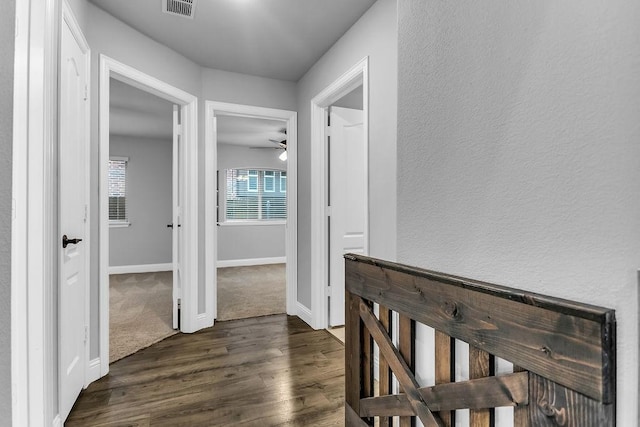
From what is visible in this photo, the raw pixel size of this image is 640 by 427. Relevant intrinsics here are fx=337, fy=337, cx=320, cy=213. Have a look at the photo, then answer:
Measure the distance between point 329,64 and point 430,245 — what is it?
2271 mm

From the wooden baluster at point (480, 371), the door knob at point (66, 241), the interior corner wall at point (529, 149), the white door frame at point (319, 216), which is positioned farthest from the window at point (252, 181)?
the wooden baluster at point (480, 371)

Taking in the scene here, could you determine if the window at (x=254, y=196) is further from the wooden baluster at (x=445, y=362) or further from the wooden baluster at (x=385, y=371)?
the wooden baluster at (x=445, y=362)

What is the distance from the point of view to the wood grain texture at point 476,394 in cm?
79

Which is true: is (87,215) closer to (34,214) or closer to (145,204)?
(34,214)

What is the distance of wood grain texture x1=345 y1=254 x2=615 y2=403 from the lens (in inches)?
25.5

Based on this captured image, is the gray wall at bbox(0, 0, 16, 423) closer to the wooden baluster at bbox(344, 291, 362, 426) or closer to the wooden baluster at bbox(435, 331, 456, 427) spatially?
the wooden baluster at bbox(344, 291, 362, 426)

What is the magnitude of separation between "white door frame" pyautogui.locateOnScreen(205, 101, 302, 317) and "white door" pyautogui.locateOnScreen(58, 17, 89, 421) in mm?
1149

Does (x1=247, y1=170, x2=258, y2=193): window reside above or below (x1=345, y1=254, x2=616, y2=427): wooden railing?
above

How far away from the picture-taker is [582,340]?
26.2 inches

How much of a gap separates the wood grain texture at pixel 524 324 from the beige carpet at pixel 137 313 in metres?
2.56

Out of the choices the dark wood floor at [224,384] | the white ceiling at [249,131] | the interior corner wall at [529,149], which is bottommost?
the dark wood floor at [224,384]

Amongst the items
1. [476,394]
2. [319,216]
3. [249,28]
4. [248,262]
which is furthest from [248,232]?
[476,394]

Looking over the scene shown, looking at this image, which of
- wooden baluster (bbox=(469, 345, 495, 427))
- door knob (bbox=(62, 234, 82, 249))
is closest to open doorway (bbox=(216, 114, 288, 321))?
door knob (bbox=(62, 234, 82, 249))

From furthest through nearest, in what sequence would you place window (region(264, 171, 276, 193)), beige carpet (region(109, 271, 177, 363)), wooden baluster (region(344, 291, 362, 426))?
window (region(264, 171, 276, 193))
beige carpet (region(109, 271, 177, 363))
wooden baluster (region(344, 291, 362, 426))
